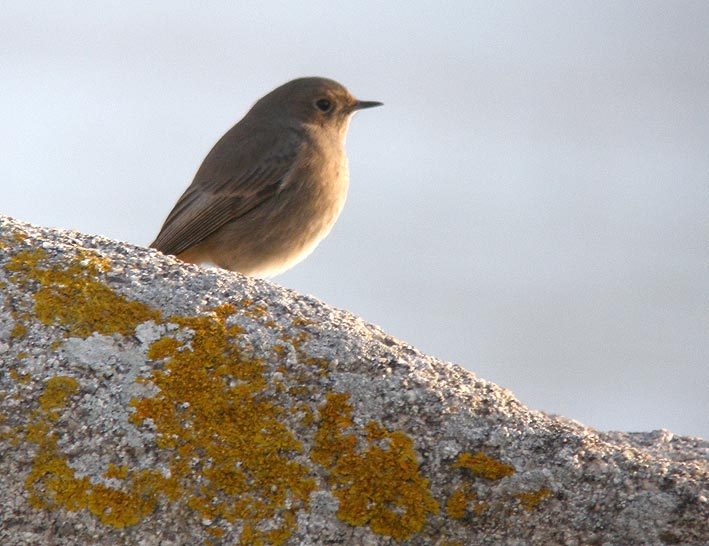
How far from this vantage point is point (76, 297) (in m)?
3.74

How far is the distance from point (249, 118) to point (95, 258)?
466cm

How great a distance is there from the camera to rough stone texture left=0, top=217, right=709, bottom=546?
10.7 feet

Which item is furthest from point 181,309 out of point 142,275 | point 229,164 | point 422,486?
point 229,164

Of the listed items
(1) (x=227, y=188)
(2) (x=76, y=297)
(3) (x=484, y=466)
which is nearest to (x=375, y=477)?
(3) (x=484, y=466)

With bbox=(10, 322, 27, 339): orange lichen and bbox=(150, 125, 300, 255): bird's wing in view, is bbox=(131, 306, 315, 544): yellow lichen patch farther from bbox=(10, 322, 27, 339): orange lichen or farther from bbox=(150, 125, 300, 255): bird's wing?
bbox=(150, 125, 300, 255): bird's wing

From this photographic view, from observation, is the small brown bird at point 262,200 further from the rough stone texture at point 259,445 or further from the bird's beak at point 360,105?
the rough stone texture at point 259,445

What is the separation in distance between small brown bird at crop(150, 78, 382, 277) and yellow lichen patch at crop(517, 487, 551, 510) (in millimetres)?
4247

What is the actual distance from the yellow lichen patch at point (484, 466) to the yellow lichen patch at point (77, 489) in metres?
0.98

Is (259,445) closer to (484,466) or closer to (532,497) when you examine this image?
(484,466)

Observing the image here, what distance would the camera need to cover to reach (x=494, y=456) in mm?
3523

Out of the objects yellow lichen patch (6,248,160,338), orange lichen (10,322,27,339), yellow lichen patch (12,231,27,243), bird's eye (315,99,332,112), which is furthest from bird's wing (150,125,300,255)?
orange lichen (10,322,27,339)

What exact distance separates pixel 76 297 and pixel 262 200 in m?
3.87

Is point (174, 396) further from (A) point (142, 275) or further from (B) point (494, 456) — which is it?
(B) point (494, 456)

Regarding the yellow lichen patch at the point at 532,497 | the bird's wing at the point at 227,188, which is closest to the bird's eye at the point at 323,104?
the bird's wing at the point at 227,188
